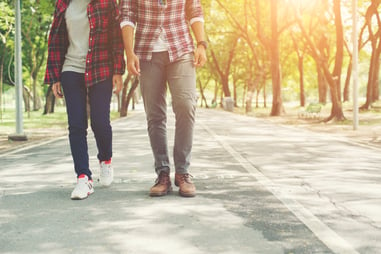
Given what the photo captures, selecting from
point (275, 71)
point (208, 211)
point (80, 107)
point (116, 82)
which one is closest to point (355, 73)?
point (275, 71)

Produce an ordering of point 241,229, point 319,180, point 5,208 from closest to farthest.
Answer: point 241,229 → point 5,208 → point 319,180

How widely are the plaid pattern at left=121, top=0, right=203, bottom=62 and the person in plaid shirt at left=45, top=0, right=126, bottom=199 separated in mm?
230

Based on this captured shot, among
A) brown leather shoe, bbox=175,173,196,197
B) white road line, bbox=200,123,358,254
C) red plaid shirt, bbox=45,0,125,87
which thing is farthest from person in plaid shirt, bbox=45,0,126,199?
white road line, bbox=200,123,358,254

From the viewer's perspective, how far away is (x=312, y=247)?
11.4 feet

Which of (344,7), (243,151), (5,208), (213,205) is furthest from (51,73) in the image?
(344,7)

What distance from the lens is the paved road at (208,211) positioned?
3.59 metres

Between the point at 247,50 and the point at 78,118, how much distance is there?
48.7 metres

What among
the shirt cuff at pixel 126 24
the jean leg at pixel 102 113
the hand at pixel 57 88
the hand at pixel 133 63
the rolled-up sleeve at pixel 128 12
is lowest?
the jean leg at pixel 102 113

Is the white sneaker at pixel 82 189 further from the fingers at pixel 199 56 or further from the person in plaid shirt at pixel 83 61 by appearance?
the fingers at pixel 199 56

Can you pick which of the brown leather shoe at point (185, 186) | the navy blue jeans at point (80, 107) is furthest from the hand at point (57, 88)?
the brown leather shoe at point (185, 186)

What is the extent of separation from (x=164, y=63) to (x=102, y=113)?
→ 72 cm

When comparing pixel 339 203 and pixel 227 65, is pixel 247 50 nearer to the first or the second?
pixel 227 65

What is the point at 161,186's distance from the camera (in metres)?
5.13

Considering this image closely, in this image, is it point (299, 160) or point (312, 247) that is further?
point (299, 160)
